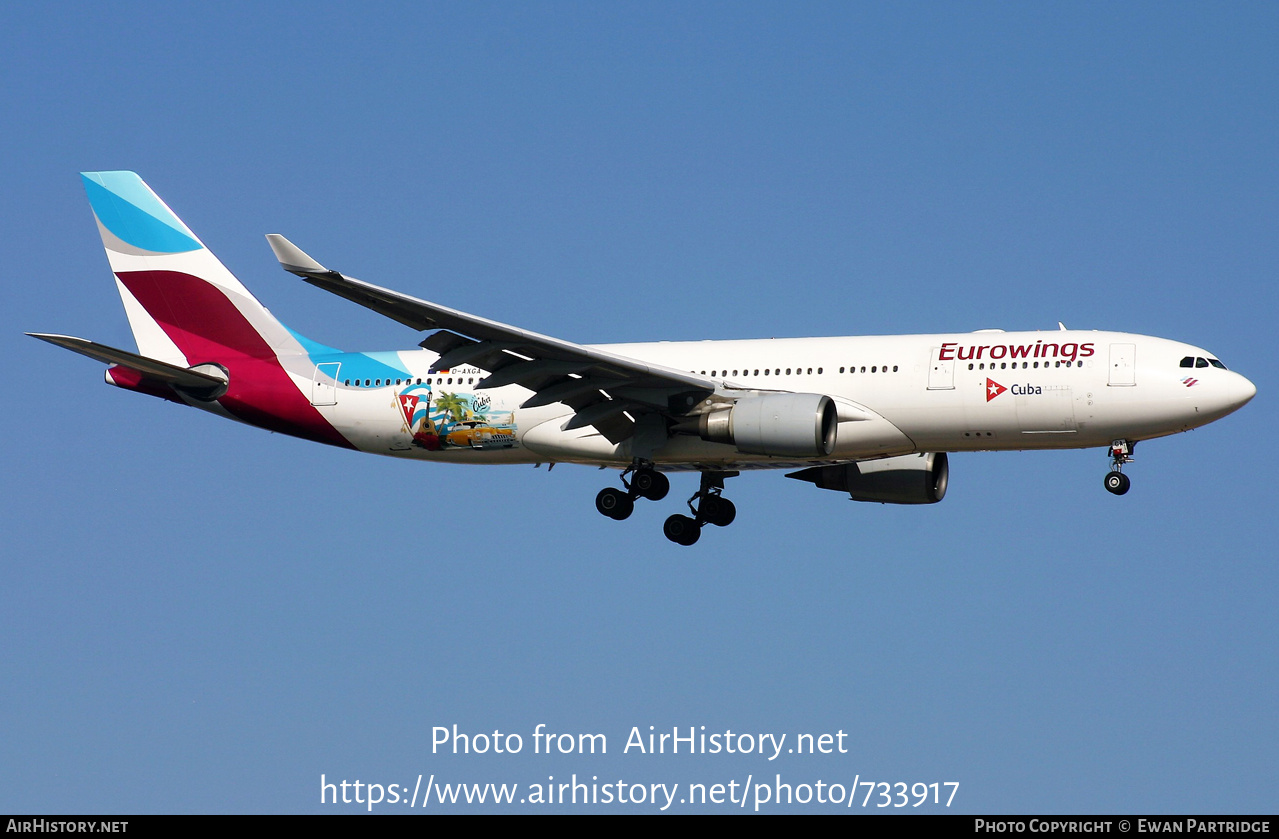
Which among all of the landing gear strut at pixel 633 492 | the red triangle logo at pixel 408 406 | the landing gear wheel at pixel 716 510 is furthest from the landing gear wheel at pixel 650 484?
the red triangle logo at pixel 408 406

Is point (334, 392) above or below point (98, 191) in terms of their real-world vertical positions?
below

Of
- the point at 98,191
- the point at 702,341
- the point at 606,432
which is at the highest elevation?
the point at 98,191

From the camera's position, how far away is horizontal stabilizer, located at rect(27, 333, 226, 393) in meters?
32.0

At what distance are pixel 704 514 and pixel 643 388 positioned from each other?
535 cm

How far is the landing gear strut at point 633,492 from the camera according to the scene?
3412cm

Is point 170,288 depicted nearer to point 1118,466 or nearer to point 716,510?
point 716,510

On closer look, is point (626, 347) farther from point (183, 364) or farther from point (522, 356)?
point (183, 364)

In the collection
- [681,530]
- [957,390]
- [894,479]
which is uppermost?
[957,390]

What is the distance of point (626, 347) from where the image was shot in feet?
116

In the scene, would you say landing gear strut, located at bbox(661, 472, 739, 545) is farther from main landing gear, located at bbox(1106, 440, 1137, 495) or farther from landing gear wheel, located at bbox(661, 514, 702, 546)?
main landing gear, located at bbox(1106, 440, 1137, 495)

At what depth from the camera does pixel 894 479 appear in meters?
35.8

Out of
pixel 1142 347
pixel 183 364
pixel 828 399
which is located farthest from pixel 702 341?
pixel 183 364

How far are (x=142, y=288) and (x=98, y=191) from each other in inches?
119

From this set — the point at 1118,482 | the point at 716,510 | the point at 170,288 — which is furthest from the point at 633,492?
the point at 170,288
